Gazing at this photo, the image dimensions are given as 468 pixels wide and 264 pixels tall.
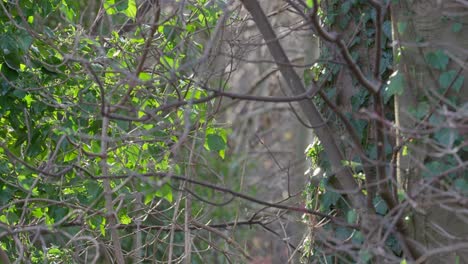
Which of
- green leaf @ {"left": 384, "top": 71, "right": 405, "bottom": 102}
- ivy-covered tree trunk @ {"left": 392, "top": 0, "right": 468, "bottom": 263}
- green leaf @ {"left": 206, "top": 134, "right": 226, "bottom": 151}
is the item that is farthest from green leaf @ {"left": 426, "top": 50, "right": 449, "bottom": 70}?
green leaf @ {"left": 206, "top": 134, "right": 226, "bottom": 151}

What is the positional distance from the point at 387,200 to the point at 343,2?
1.17m

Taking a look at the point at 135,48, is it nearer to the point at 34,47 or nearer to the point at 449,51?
the point at 34,47

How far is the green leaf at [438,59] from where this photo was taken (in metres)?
2.95

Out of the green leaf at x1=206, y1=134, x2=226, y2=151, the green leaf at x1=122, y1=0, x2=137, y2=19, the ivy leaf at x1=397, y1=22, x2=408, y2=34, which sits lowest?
the green leaf at x1=206, y1=134, x2=226, y2=151

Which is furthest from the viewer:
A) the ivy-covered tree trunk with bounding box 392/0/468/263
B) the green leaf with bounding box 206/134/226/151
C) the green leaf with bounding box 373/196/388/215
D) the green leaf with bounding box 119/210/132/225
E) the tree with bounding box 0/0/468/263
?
the green leaf with bounding box 119/210/132/225

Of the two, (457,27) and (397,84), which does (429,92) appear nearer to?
(397,84)

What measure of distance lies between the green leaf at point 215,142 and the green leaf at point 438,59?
1.22m

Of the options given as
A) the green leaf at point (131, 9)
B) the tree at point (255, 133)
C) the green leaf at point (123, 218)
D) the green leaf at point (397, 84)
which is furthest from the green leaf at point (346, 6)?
the green leaf at point (123, 218)

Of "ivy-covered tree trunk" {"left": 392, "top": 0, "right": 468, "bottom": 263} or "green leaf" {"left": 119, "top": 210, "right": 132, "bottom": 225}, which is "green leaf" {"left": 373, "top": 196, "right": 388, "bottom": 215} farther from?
"green leaf" {"left": 119, "top": 210, "right": 132, "bottom": 225}

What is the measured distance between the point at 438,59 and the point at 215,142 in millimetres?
1290

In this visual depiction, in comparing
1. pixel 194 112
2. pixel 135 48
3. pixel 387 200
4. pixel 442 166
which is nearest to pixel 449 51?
pixel 442 166

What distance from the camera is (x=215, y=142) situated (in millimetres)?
3846

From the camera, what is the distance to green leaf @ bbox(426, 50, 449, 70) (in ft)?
9.66

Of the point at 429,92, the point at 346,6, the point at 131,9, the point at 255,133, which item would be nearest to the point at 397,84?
the point at 429,92
